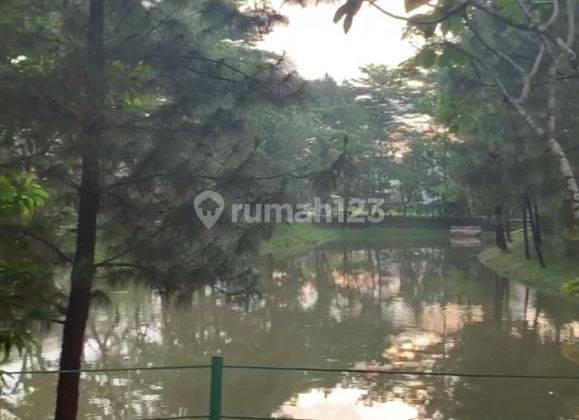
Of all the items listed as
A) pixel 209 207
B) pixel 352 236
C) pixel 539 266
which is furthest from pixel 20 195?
pixel 352 236

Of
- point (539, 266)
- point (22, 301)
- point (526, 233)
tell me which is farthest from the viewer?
point (526, 233)

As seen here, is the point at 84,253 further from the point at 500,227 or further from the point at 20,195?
the point at 500,227

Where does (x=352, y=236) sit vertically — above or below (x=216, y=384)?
above

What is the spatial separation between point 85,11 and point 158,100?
2.50 ft

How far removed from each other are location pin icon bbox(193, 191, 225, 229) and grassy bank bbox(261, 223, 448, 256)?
2318 centimetres

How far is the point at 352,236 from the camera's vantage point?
33.6 metres

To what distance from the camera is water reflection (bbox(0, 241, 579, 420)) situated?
21.5 ft

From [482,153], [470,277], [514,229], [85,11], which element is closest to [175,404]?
[85,11]

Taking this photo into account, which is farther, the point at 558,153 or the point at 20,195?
the point at 558,153

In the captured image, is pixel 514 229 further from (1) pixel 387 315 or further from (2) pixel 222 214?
(2) pixel 222 214

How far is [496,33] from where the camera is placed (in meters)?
10.5

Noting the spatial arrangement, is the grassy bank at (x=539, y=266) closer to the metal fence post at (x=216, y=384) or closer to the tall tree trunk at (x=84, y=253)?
the tall tree trunk at (x=84, y=253)

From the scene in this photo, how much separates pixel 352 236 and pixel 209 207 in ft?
97.5

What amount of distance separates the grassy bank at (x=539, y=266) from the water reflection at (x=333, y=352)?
72 centimetres
